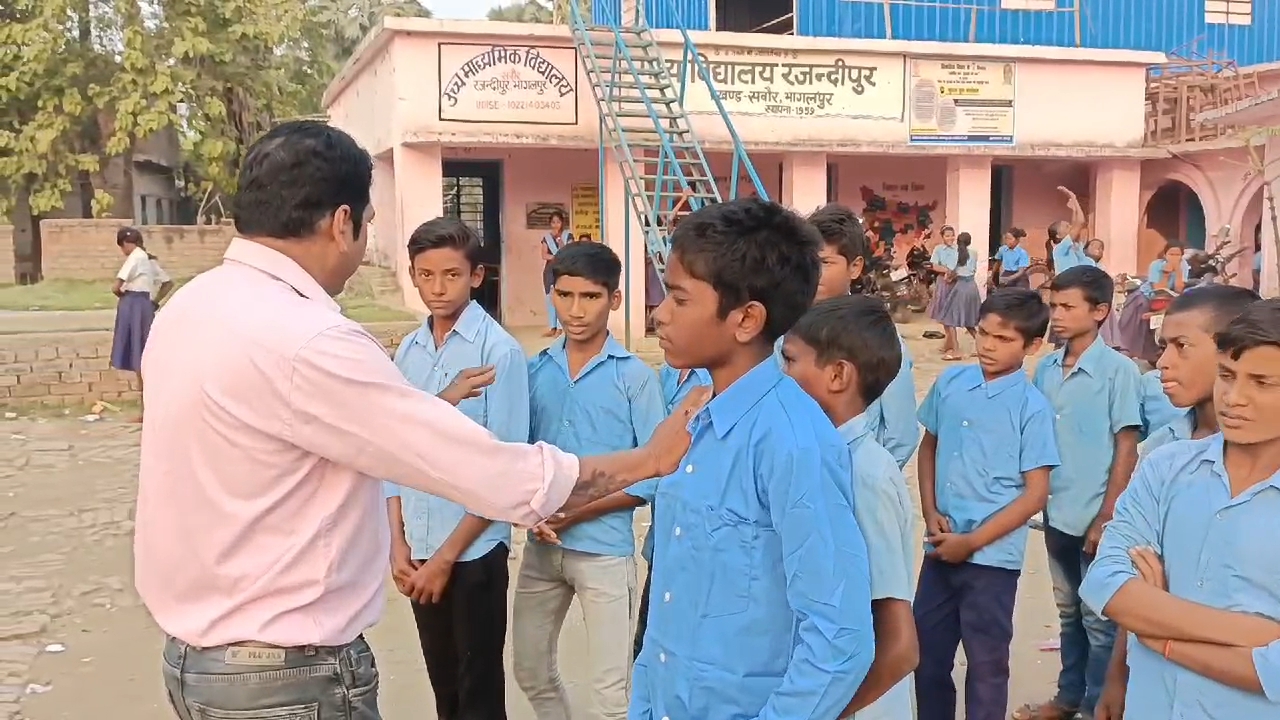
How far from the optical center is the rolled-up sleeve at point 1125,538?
7.25ft

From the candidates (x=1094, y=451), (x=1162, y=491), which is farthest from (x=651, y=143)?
A: (x=1162, y=491)

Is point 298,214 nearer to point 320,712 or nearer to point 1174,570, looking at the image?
point 320,712

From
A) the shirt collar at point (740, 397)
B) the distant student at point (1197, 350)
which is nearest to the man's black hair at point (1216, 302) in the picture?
the distant student at point (1197, 350)

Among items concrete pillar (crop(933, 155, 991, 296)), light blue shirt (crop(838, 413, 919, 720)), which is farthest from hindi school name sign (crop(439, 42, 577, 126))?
light blue shirt (crop(838, 413, 919, 720))

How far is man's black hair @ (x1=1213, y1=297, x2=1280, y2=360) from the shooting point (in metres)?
2.12

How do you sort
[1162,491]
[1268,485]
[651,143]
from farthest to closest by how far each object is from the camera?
1. [651,143]
2. [1162,491]
3. [1268,485]

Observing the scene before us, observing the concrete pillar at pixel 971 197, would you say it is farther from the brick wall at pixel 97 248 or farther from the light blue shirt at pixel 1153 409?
the light blue shirt at pixel 1153 409

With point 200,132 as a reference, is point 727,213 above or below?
below

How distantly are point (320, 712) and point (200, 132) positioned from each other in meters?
19.7

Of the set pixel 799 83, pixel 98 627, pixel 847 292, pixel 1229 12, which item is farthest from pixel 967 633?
pixel 1229 12

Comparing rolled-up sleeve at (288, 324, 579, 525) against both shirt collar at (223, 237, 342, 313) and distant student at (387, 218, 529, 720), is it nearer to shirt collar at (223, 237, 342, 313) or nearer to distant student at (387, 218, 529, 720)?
shirt collar at (223, 237, 342, 313)

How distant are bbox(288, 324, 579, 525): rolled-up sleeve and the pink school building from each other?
36.3 feet

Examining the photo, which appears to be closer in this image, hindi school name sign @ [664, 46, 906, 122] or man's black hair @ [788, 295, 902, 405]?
man's black hair @ [788, 295, 902, 405]

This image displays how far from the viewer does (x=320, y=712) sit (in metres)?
1.89
